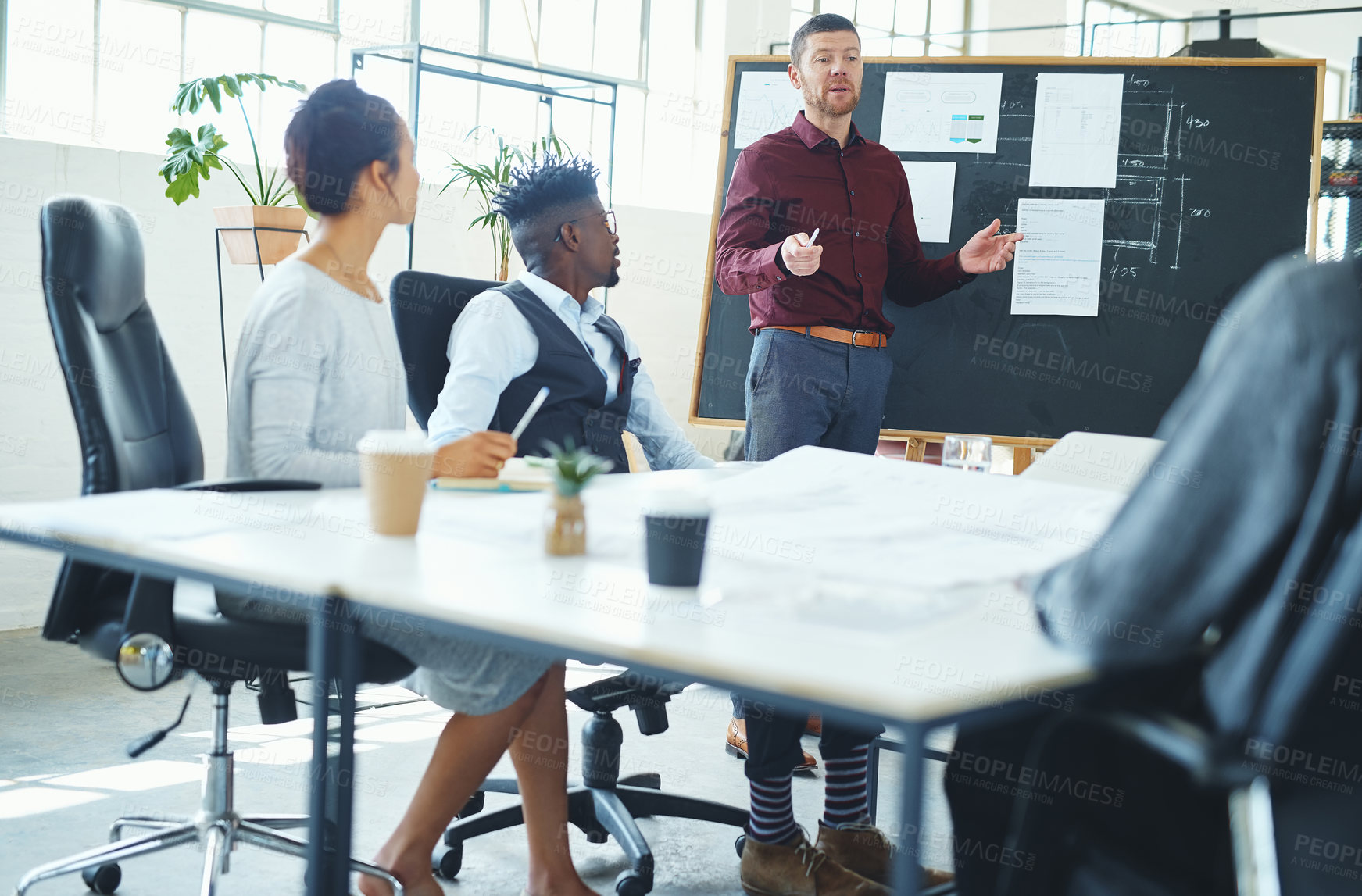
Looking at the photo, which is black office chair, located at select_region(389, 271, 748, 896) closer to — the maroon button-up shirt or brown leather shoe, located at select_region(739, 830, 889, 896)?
brown leather shoe, located at select_region(739, 830, 889, 896)

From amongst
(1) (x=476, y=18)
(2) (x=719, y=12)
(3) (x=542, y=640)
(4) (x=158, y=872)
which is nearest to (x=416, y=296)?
(4) (x=158, y=872)

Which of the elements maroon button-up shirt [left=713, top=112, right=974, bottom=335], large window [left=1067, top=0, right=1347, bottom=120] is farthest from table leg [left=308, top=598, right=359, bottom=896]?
large window [left=1067, top=0, right=1347, bottom=120]

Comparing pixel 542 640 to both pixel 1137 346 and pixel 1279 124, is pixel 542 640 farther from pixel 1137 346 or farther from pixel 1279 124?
pixel 1279 124

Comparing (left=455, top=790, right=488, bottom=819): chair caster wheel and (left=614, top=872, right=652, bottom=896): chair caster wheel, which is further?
(left=455, top=790, right=488, bottom=819): chair caster wheel

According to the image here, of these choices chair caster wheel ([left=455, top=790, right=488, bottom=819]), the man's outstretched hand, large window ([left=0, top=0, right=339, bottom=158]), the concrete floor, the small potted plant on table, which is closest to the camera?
the small potted plant on table

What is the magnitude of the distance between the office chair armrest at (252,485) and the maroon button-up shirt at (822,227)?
1.51m

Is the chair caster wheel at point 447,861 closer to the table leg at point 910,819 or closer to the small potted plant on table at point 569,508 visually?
the small potted plant on table at point 569,508

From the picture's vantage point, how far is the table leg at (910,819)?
0.78 metres

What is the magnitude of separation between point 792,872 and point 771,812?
0.35ft

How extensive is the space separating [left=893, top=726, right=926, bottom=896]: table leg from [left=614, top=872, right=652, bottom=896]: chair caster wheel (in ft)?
4.14

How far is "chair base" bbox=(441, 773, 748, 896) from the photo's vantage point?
2003 mm

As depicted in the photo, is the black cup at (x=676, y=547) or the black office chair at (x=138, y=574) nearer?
the black cup at (x=676, y=547)

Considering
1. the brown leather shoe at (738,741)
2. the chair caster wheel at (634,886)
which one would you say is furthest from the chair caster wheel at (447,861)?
the brown leather shoe at (738,741)

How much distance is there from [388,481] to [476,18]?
4.75 meters
